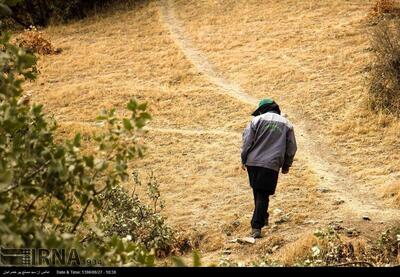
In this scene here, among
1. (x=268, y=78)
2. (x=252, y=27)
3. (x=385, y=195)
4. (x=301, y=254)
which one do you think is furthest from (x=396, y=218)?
(x=252, y=27)

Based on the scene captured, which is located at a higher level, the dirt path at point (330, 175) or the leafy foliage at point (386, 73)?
the leafy foliage at point (386, 73)

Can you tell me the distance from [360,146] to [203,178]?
10.7ft

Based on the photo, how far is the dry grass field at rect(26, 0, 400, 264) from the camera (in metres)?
10.0

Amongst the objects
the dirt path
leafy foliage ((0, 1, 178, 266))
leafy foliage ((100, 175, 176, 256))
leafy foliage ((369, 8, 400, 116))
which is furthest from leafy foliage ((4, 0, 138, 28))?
leafy foliage ((0, 1, 178, 266))

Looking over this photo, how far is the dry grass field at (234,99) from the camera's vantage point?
1003 centimetres

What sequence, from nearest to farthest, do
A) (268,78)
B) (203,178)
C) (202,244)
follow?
(202,244) → (203,178) → (268,78)

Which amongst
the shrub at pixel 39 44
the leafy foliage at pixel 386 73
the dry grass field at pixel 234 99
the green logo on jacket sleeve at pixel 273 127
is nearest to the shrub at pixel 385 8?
the dry grass field at pixel 234 99

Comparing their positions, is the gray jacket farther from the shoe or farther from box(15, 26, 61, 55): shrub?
box(15, 26, 61, 55): shrub

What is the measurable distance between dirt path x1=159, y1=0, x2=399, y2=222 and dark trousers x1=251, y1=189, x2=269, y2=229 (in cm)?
120

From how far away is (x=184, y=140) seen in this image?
14.8 meters

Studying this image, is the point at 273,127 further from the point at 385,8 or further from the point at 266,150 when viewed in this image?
the point at 385,8

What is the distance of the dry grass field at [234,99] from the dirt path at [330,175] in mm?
32

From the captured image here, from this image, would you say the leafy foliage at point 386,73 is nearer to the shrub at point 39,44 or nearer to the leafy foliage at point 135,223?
the leafy foliage at point 135,223
